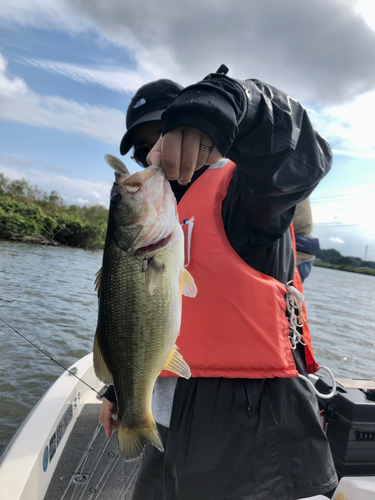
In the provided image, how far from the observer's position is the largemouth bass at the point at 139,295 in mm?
1440

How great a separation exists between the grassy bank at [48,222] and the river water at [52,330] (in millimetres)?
9107

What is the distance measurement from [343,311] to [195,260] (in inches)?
685

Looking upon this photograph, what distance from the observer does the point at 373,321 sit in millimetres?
16578

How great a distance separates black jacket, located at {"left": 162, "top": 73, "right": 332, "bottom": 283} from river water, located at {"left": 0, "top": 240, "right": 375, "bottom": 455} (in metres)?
4.47

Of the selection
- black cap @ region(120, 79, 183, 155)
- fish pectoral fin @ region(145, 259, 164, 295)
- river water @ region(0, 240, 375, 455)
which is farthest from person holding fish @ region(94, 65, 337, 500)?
river water @ region(0, 240, 375, 455)

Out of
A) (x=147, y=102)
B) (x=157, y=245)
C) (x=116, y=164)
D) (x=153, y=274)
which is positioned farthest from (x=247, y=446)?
(x=147, y=102)

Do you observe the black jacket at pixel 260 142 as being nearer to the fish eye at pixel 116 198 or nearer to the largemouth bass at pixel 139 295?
the largemouth bass at pixel 139 295

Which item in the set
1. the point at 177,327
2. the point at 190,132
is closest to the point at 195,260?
the point at 177,327

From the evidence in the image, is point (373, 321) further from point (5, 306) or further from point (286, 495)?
point (286, 495)

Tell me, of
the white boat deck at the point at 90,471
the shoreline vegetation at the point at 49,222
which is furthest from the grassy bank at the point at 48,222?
the white boat deck at the point at 90,471

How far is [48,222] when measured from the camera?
3177cm

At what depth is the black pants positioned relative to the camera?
5.07 feet

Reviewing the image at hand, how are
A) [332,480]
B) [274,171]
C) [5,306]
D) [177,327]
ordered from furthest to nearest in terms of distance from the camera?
[5,306] → [332,480] → [177,327] → [274,171]

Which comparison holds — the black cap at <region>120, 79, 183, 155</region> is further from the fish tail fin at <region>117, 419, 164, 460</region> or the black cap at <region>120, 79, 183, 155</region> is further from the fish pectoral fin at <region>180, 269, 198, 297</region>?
the fish tail fin at <region>117, 419, 164, 460</region>
